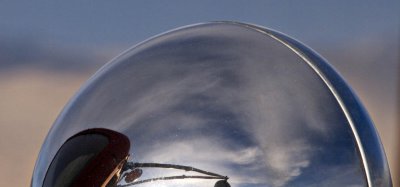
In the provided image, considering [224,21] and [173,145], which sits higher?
[224,21]

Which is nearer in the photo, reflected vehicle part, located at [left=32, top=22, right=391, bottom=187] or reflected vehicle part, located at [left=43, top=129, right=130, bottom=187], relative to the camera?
reflected vehicle part, located at [left=32, top=22, right=391, bottom=187]

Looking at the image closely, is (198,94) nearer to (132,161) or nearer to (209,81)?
(209,81)

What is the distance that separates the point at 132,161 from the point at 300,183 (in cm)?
36

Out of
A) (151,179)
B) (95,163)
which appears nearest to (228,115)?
(151,179)

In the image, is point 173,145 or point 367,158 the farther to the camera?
point 367,158

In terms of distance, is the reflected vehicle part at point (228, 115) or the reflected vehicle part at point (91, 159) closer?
the reflected vehicle part at point (228, 115)

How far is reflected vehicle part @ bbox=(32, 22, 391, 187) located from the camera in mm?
1826

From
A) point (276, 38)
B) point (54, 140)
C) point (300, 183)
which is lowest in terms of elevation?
point (300, 183)

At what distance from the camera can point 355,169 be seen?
77.9 inches

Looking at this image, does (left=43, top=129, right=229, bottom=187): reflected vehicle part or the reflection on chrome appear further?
(left=43, top=129, right=229, bottom=187): reflected vehicle part

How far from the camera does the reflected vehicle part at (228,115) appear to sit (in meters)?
1.83

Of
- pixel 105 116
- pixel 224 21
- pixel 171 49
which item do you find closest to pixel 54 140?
pixel 105 116

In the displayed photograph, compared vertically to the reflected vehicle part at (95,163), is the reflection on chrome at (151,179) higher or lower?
lower

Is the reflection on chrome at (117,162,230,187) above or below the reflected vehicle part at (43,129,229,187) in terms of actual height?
below
